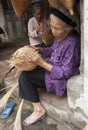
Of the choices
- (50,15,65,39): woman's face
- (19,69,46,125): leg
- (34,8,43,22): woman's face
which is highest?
(34,8,43,22): woman's face

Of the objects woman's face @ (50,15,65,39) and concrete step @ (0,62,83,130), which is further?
concrete step @ (0,62,83,130)

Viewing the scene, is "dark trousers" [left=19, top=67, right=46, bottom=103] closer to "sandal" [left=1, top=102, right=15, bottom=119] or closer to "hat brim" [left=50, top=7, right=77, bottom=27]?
"sandal" [left=1, top=102, right=15, bottom=119]

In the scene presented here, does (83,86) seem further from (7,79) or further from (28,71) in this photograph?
(7,79)

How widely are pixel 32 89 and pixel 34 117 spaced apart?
1.02 ft

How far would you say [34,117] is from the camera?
271 cm

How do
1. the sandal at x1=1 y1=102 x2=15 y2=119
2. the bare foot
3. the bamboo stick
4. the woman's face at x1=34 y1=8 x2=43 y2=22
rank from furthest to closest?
the woman's face at x1=34 y1=8 x2=43 y2=22
the sandal at x1=1 y1=102 x2=15 y2=119
the bare foot
the bamboo stick

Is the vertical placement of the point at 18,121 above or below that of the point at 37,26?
below

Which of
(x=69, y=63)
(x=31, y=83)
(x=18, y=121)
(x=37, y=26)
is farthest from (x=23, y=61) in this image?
(x=37, y=26)

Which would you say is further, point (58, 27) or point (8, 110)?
point (8, 110)

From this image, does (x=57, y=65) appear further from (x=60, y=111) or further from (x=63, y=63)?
(x=60, y=111)

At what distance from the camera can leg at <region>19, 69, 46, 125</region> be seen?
2604 mm

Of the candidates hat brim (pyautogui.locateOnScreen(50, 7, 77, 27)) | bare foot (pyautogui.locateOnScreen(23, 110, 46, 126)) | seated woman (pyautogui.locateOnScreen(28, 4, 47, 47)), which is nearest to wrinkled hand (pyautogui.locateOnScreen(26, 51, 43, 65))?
hat brim (pyautogui.locateOnScreen(50, 7, 77, 27))

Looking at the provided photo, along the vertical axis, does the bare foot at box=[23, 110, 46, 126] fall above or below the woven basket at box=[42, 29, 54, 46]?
below

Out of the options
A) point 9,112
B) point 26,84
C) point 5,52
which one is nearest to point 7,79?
point 9,112
